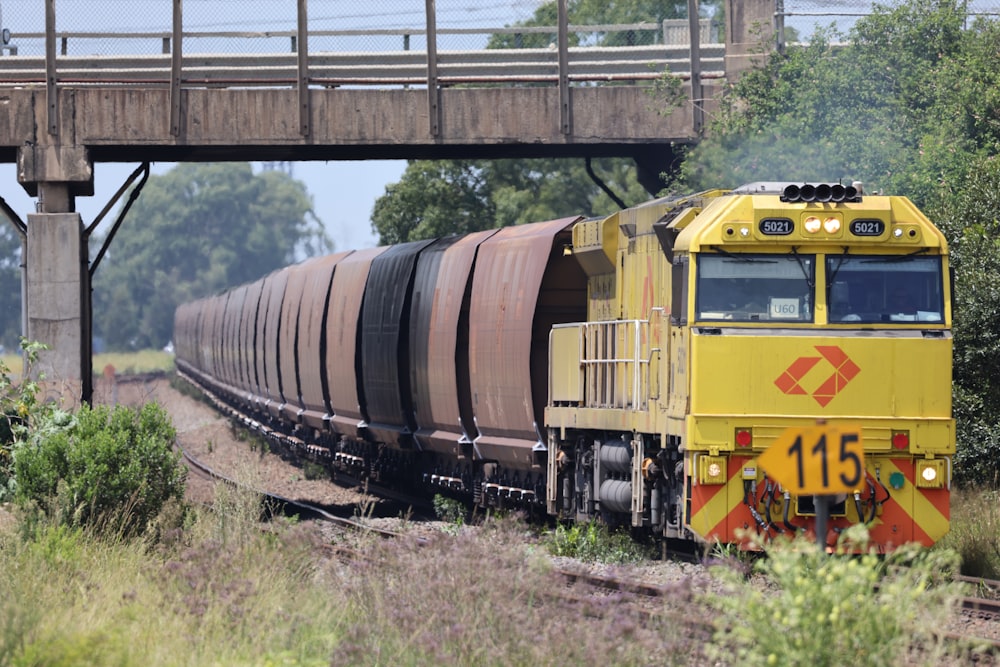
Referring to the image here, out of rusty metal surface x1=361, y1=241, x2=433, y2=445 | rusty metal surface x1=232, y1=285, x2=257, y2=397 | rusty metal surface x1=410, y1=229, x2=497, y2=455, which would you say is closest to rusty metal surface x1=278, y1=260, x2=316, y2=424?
rusty metal surface x1=232, y1=285, x2=257, y2=397

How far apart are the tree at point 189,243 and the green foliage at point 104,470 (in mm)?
143572

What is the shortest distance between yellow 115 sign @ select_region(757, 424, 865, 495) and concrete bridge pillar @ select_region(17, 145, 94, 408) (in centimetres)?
1580

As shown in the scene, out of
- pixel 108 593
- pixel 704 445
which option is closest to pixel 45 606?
pixel 108 593

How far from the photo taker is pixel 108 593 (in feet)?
33.5

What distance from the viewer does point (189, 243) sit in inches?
6900

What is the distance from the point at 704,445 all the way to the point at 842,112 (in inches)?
484

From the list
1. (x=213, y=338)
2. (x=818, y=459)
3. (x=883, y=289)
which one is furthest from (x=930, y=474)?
(x=213, y=338)

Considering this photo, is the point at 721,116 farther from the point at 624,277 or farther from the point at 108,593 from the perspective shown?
the point at 108,593

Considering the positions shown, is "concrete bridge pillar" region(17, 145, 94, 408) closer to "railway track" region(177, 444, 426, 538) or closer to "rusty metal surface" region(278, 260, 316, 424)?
"railway track" region(177, 444, 426, 538)

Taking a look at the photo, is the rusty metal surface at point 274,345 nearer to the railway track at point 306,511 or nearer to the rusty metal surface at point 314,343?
the rusty metal surface at point 314,343

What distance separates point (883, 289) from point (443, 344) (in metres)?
8.48

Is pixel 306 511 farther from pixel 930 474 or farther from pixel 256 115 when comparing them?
pixel 930 474

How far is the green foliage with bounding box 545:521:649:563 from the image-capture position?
14977 mm

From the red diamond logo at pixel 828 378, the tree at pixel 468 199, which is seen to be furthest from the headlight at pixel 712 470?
the tree at pixel 468 199
